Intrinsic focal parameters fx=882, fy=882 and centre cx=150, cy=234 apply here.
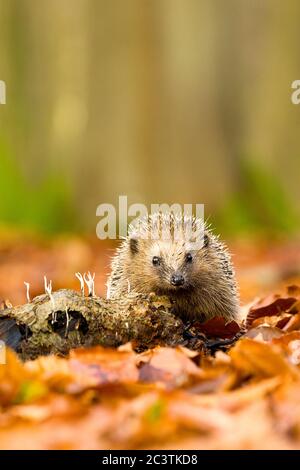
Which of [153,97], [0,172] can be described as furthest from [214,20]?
[0,172]

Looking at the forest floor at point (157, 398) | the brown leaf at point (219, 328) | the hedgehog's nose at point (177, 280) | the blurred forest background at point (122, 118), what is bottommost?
the forest floor at point (157, 398)

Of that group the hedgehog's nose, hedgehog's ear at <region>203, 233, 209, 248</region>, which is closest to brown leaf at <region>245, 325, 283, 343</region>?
the hedgehog's nose

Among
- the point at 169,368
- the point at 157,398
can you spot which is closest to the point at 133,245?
the point at 169,368

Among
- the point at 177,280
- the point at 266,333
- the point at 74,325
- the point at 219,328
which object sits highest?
the point at 177,280

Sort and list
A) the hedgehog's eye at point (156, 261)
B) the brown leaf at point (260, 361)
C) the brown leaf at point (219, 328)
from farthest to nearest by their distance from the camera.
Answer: the hedgehog's eye at point (156, 261), the brown leaf at point (219, 328), the brown leaf at point (260, 361)

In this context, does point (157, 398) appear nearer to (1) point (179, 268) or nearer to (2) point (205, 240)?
(1) point (179, 268)

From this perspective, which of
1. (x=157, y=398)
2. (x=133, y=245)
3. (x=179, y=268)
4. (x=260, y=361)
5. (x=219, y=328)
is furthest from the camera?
(x=133, y=245)

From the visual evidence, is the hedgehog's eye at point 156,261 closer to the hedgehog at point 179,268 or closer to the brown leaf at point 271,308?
the hedgehog at point 179,268

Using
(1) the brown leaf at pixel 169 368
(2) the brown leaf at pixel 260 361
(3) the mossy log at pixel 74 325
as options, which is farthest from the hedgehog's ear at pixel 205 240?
(2) the brown leaf at pixel 260 361
